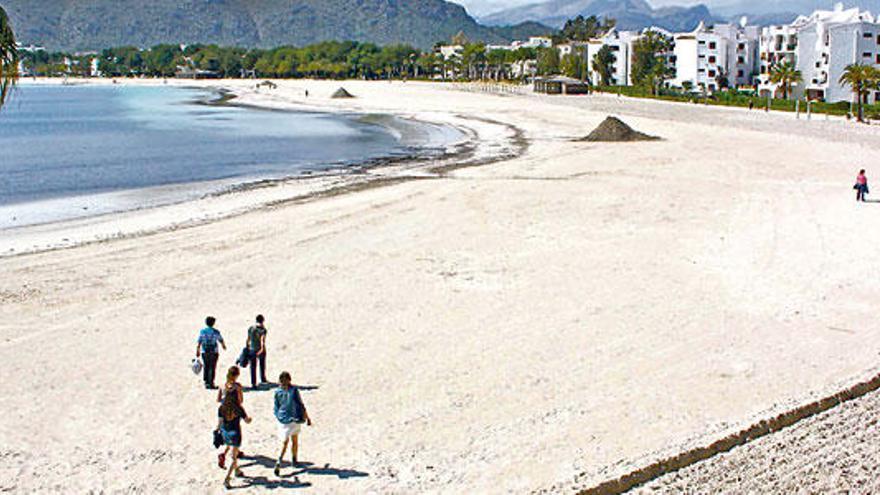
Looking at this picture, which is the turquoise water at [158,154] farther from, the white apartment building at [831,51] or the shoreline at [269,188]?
the white apartment building at [831,51]

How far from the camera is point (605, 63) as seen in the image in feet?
417

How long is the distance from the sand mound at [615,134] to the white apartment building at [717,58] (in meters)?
60.0

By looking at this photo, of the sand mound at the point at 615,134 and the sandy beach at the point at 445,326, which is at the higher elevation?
the sand mound at the point at 615,134

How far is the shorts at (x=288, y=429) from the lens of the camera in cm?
1109

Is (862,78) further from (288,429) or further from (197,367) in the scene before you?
(288,429)

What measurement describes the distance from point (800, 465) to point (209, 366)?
8.44 meters

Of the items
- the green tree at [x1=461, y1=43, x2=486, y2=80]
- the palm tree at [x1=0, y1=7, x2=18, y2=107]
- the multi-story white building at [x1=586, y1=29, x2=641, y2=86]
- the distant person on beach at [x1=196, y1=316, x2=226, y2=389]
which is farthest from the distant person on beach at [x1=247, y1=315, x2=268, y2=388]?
the green tree at [x1=461, y1=43, x2=486, y2=80]

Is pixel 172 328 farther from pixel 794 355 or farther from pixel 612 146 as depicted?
pixel 612 146

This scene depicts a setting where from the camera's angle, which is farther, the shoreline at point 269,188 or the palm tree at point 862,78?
the palm tree at point 862,78

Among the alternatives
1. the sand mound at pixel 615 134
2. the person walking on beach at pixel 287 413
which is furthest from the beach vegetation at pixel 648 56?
the person walking on beach at pixel 287 413

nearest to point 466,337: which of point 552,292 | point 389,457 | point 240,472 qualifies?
point 552,292

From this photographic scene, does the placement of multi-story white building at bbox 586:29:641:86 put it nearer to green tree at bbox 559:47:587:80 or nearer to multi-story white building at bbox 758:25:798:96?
green tree at bbox 559:47:587:80

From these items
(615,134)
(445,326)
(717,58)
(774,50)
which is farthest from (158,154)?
(717,58)

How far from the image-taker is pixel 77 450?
38.6 feet
